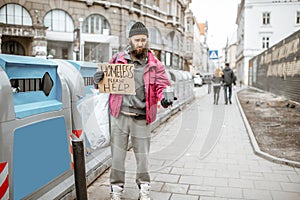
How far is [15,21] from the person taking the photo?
963 inches

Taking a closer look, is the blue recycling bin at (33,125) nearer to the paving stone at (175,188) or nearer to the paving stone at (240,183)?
the paving stone at (175,188)

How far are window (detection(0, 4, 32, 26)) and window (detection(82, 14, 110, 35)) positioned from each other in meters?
4.78

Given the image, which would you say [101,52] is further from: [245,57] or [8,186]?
[245,57]

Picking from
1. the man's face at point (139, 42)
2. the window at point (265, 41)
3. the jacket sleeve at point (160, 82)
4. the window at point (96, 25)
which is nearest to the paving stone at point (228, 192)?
the jacket sleeve at point (160, 82)

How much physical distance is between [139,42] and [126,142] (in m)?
1.12

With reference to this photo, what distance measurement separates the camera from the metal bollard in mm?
2980

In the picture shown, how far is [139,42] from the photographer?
12.1 ft

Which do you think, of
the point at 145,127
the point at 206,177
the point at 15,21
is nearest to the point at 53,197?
the point at 145,127

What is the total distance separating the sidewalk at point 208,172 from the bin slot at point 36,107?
4.07 feet

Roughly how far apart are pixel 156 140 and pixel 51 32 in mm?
20977

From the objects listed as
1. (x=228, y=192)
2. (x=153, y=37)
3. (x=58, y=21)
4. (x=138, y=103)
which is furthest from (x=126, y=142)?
(x=58, y=21)

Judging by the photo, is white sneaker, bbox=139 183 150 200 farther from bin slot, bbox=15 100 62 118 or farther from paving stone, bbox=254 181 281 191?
paving stone, bbox=254 181 281 191

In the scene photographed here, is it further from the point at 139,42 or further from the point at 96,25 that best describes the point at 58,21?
the point at 139,42

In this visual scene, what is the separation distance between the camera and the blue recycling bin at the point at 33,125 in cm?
289
